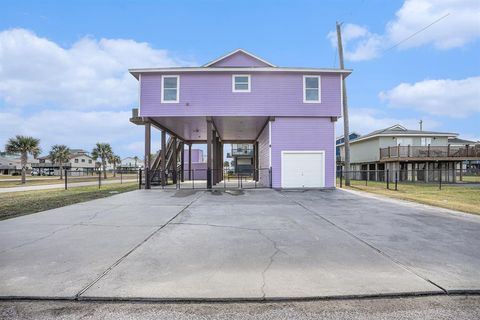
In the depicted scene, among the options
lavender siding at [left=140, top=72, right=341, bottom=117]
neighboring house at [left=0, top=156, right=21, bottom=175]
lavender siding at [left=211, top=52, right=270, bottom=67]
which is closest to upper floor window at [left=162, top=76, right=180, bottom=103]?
lavender siding at [left=140, top=72, right=341, bottom=117]

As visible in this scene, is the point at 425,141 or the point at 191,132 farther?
the point at 425,141

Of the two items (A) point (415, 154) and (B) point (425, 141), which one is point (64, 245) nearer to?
(A) point (415, 154)

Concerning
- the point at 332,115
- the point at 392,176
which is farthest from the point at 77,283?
the point at 392,176

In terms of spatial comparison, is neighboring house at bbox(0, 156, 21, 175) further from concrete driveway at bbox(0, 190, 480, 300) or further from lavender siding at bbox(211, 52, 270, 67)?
concrete driveway at bbox(0, 190, 480, 300)

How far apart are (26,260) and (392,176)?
3054 cm

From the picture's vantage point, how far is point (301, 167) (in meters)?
16.7

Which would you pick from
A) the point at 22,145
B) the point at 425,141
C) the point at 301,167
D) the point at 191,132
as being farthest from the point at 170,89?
the point at 22,145

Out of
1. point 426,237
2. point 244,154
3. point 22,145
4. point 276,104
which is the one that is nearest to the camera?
point 426,237

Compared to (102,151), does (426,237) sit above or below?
below

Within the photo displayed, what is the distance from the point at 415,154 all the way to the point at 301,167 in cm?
1572

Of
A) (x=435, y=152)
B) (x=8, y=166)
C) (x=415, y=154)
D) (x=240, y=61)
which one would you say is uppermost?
(x=240, y=61)

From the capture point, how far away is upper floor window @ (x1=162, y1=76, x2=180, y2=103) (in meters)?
16.5

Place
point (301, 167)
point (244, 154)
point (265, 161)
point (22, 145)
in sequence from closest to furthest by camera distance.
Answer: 1. point (301, 167)
2. point (265, 161)
3. point (22, 145)
4. point (244, 154)

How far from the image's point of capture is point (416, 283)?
3.31 metres
